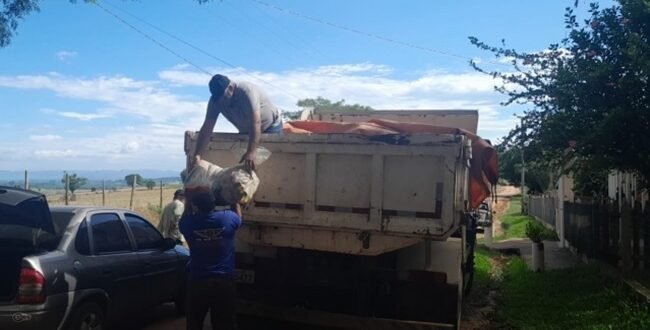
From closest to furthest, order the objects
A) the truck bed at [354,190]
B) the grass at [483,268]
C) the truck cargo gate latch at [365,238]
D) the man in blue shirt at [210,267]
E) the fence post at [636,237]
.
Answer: the man in blue shirt at [210,267] < the truck bed at [354,190] < the truck cargo gate latch at [365,238] < the fence post at [636,237] < the grass at [483,268]

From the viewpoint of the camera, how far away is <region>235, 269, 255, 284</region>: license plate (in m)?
5.82

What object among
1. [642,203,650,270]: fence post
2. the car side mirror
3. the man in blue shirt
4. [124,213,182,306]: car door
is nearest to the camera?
the man in blue shirt

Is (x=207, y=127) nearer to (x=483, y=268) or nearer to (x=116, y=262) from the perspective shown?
(x=116, y=262)

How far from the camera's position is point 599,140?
7.95 metres

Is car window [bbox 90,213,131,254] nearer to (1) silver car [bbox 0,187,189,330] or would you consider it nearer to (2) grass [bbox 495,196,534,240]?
(1) silver car [bbox 0,187,189,330]

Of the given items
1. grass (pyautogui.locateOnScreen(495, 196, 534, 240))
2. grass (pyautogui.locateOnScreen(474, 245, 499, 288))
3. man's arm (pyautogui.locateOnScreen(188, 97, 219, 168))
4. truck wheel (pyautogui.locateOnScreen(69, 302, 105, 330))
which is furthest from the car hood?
grass (pyautogui.locateOnScreen(495, 196, 534, 240))

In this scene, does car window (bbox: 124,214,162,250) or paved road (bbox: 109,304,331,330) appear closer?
car window (bbox: 124,214,162,250)

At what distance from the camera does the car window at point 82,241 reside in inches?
212

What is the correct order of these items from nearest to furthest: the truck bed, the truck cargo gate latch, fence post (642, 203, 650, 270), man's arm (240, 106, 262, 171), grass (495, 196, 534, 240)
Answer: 1. the truck bed
2. the truck cargo gate latch
3. man's arm (240, 106, 262, 171)
4. fence post (642, 203, 650, 270)
5. grass (495, 196, 534, 240)

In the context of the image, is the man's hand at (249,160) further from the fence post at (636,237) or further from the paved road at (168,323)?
the fence post at (636,237)

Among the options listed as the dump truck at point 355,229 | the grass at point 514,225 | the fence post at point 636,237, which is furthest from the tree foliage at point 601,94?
the grass at point 514,225

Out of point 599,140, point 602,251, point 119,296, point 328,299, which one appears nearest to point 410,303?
point 328,299

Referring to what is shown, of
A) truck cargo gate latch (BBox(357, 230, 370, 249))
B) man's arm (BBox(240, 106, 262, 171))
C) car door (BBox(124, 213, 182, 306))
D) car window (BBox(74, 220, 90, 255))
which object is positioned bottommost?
car door (BBox(124, 213, 182, 306))

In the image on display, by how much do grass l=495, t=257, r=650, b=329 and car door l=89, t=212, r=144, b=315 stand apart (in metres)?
4.29
